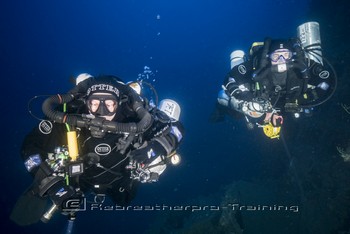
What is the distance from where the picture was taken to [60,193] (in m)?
3.49

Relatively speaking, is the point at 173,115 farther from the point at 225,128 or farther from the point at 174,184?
the point at 225,128

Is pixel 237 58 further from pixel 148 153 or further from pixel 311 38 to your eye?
pixel 148 153

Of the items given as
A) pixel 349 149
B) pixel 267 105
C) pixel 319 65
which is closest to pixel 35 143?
pixel 267 105

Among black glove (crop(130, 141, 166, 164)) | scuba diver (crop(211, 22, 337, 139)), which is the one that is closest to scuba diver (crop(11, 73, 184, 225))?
black glove (crop(130, 141, 166, 164))

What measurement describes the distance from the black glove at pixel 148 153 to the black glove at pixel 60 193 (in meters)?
1.05

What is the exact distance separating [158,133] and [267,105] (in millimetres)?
3138

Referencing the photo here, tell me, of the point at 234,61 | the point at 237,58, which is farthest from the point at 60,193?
the point at 237,58

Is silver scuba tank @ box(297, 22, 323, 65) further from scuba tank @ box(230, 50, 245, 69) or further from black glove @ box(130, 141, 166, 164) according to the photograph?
black glove @ box(130, 141, 166, 164)

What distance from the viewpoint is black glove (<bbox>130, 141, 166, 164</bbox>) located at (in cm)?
416

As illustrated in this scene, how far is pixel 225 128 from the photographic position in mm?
34719

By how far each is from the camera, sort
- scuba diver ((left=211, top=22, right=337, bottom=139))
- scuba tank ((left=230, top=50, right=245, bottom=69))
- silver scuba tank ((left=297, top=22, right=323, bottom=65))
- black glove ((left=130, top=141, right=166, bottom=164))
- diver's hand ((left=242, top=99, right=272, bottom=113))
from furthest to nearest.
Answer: scuba tank ((left=230, top=50, right=245, bottom=69))
silver scuba tank ((left=297, top=22, right=323, bottom=65))
scuba diver ((left=211, top=22, right=337, bottom=139))
diver's hand ((left=242, top=99, right=272, bottom=113))
black glove ((left=130, top=141, right=166, bottom=164))

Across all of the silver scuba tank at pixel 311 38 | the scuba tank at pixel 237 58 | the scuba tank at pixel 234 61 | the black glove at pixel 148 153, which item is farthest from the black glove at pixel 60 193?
the silver scuba tank at pixel 311 38

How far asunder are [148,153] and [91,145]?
3.32 feet

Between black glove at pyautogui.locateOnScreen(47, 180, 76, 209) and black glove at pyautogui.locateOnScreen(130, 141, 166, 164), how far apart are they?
1048 millimetres
